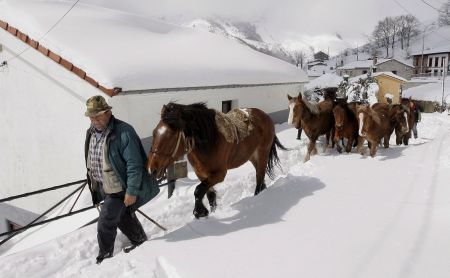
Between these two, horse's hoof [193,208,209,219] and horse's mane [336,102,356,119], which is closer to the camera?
horse's hoof [193,208,209,219]

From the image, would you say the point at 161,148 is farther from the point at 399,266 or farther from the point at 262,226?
the point at 399,266

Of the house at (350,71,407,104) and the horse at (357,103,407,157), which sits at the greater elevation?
the house at (350,71,407,104)

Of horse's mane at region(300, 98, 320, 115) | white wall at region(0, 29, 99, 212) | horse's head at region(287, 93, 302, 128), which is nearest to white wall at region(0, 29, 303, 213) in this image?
white wall at region(0, 29, 99, 212)

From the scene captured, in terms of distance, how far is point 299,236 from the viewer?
3840mm

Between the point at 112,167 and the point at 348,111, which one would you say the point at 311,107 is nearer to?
the point at 348,111

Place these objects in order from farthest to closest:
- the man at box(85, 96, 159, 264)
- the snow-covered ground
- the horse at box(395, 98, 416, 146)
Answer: the horse at box(395, 98, 416, 146), the man at box(85, 96, 159, 264), the snow-covered ground

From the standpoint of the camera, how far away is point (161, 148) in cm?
386

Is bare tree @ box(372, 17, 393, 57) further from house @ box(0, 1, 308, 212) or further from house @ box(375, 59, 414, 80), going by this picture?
house @ box(0, 1, 308, 212)

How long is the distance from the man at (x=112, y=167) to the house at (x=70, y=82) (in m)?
4.40

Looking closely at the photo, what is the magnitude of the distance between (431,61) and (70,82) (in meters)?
71.6

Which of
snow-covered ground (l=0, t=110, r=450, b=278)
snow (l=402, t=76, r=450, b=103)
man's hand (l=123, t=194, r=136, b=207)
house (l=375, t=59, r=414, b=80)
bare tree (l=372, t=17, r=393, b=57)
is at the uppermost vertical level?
bare tree (l=372, t=17, r=393, b=57)

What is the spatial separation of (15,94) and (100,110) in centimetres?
832

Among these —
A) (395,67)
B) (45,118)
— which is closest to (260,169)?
(45,118)

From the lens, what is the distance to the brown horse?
3.92 meters
